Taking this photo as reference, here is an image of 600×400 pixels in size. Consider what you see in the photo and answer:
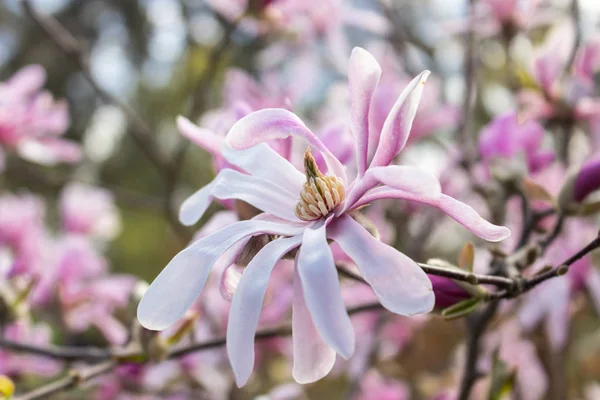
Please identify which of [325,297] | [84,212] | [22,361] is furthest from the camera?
[84,212]

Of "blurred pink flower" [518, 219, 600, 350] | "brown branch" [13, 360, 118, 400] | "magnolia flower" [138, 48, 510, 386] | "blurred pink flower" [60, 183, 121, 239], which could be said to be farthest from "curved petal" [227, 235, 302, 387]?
"blurred pink flower" [60, 183, 121, 239]

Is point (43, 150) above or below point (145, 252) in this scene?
above

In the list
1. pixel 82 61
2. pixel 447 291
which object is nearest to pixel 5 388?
pixel 447 291

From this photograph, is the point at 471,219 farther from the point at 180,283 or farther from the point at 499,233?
the point at 180,283

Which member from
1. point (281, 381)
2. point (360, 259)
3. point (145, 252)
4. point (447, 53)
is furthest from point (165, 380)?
point (145, 252)

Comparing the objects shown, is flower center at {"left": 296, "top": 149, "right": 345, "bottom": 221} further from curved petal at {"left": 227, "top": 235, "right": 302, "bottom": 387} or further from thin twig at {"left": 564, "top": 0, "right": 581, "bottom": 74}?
thin twig at {"left": 564, "top": 0, "right": 581, "bottom": 74}

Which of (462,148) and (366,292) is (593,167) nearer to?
(462,148)
